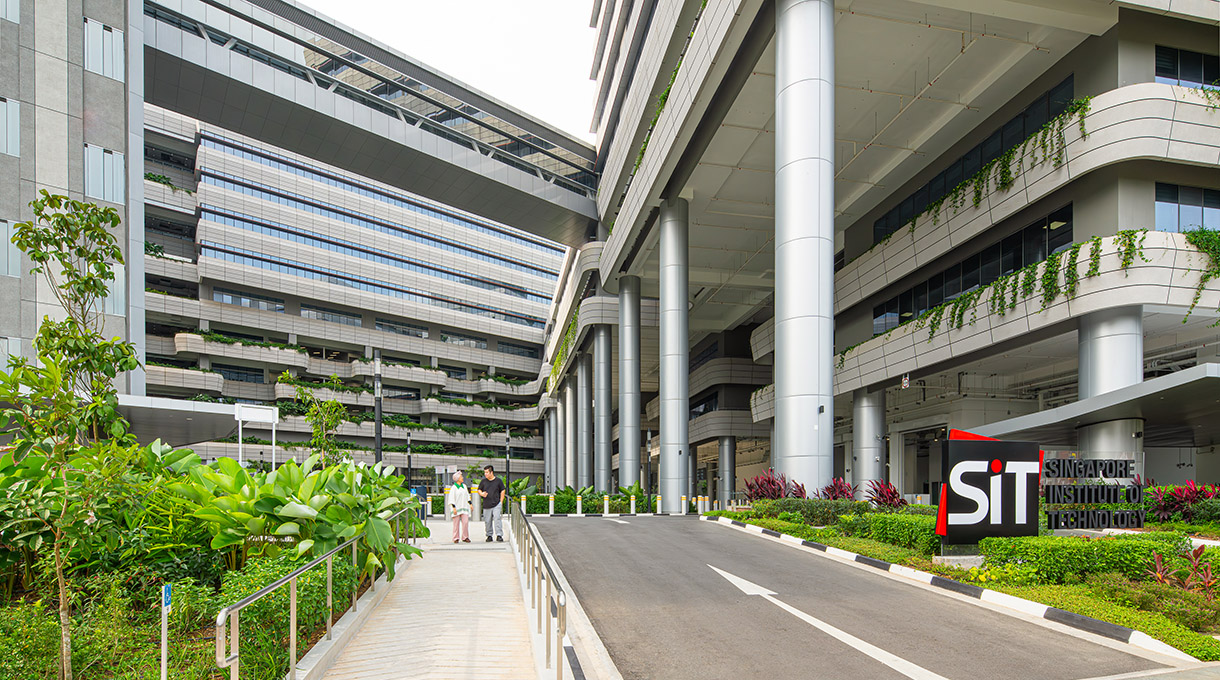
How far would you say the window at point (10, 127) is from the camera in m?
23.6

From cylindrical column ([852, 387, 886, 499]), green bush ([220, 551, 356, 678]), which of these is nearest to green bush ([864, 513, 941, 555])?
green bush ([220, 551, 356, 678])

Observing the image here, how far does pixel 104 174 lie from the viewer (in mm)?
25781

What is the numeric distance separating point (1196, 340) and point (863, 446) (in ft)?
40.5

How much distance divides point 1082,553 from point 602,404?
41326 mm

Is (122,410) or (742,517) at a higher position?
(122,410)

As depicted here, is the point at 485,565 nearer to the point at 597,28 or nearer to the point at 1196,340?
the point at 1196,340

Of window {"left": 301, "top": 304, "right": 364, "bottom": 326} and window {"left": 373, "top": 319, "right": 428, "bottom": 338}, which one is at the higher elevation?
window {"left": 301, "top": 304, "right": 364, "bottom": 326}

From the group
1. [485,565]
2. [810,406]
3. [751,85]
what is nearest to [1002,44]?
[751,85]

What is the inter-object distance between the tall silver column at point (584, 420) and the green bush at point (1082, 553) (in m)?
48.6

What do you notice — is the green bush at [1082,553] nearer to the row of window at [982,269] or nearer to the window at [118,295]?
the row of window at [982,269]

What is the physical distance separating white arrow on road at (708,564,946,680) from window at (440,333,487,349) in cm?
7728

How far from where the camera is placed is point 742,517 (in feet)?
73.4

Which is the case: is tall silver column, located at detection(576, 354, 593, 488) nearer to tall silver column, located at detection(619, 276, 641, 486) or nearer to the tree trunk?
tall silver column, located at detection(619, 276, 641, 486)

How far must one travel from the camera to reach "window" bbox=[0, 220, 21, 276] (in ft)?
75.9
